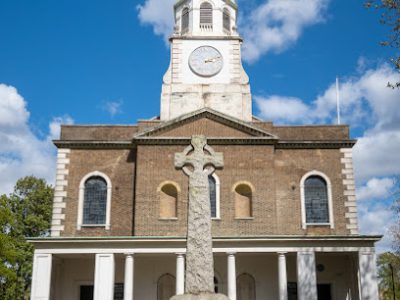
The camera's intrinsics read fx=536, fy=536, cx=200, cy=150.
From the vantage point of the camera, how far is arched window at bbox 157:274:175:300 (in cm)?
2589

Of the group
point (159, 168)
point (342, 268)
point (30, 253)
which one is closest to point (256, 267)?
point (342, 268)

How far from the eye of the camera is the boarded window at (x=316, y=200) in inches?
1055

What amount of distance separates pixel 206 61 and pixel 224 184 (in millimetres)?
8783

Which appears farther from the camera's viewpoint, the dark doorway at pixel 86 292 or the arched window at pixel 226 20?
the arched window at pixel 226 20

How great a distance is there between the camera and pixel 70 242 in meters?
23.6

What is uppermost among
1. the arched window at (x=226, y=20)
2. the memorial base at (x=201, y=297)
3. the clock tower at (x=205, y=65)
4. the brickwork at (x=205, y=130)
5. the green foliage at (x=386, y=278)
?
the arched window at (x=226, y=20)

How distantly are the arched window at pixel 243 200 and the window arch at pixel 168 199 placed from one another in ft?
9.86

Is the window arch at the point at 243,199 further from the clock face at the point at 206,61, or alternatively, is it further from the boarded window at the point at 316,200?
the clock face at the point at 206,61

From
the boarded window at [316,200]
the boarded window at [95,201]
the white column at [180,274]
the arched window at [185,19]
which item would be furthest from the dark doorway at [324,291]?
the arched window at [185,19]

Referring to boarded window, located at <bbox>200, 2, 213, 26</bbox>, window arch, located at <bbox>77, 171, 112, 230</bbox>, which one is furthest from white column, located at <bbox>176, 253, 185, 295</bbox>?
boarded window, located at <bbox>200, 2, 213, 26</bbox>

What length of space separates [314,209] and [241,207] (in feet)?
12.3

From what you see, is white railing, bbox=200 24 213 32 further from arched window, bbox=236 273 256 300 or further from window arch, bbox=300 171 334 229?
arched window, bbox=236 273 256 300

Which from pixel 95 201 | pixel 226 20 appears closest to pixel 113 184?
pixel 95 201

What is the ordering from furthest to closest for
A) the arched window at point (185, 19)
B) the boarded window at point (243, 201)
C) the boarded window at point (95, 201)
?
the arched window at point (185, 19), the boarded window at point (95, 201), the boarded window at point (243, 201)
